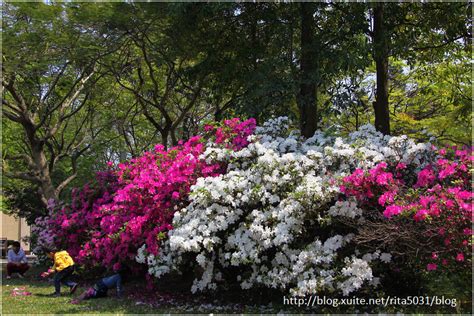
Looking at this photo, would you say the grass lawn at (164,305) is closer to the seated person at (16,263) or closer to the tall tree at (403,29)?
the seated person at (16,263)

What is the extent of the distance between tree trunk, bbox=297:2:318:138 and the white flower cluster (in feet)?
10.5

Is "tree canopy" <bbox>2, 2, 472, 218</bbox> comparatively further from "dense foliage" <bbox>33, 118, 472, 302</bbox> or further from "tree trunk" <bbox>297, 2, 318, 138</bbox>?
"dense foliage" <bbox>33, 118, 472, 302</bbox>

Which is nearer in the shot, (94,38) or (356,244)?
(356,244)

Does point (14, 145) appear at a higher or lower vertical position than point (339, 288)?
higher

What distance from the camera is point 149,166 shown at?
29.6ft

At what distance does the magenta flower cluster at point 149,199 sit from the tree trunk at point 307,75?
2540 mm

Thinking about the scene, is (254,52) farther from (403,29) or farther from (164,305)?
(164,305)

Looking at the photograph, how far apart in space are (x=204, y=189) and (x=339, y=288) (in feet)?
8.13

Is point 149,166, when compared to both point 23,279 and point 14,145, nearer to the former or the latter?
point 23,279

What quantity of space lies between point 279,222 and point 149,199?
2.81m

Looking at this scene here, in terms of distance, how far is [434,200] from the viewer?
558cm

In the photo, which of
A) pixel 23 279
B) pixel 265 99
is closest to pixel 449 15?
pixel 265 99

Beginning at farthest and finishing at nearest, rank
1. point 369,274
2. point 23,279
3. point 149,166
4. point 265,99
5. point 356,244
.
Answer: point 23,279 < point 265,99 < point 149,166 < point 356,244 < point 369,274

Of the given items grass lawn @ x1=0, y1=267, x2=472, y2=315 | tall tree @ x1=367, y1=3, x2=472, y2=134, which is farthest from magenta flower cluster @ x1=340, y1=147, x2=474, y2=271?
tall tree @ x1=367, y1=3, x2=472, y2=134
